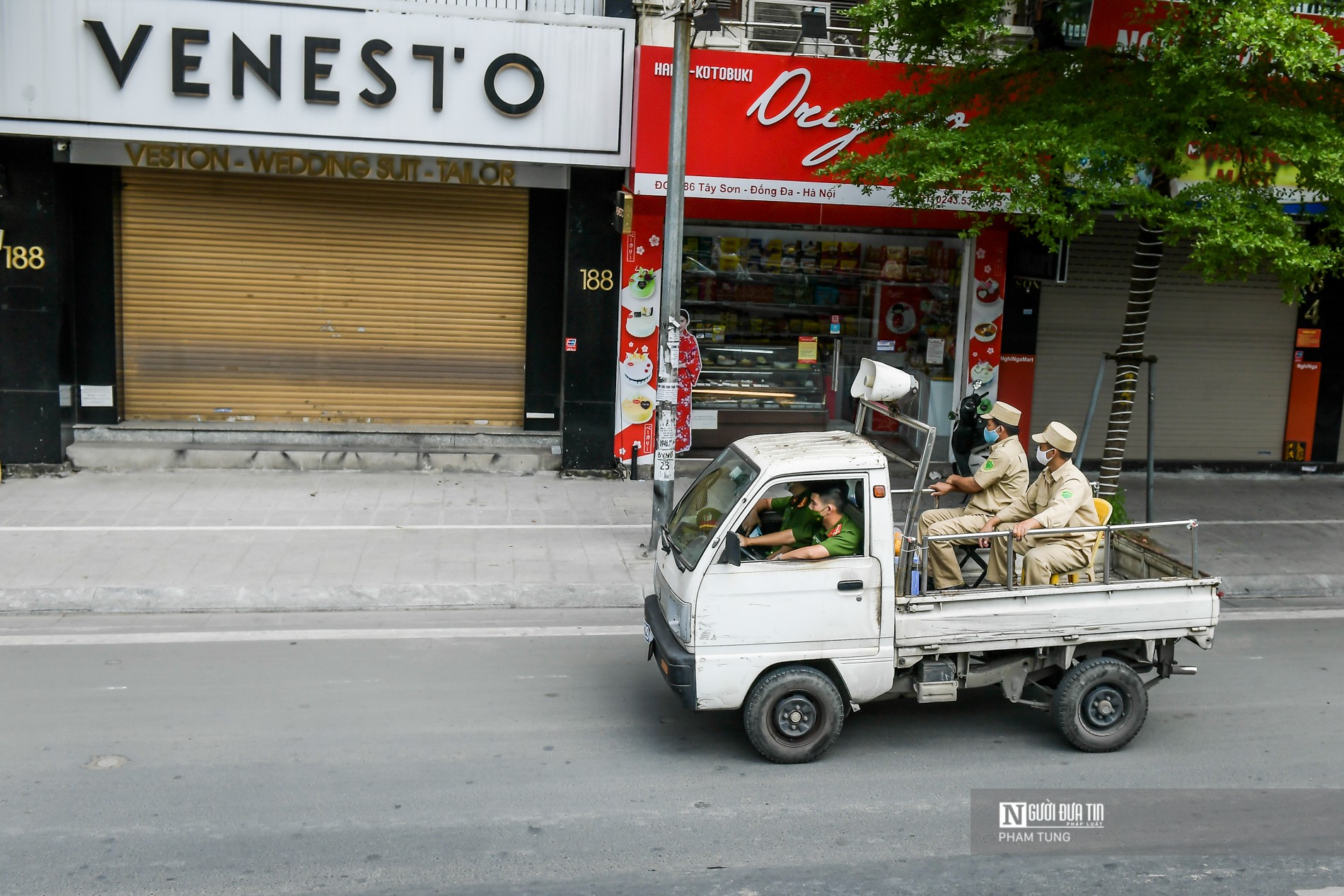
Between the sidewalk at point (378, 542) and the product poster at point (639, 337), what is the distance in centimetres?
60

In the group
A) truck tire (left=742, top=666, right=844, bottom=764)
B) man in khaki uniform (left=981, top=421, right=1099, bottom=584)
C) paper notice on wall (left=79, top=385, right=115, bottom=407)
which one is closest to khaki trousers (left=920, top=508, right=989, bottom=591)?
man in khaki uniform (left=981, top=421, right=1099, bottom=584)

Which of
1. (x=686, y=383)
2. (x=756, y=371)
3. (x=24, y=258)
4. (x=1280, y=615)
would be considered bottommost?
(x=1280, y=615)

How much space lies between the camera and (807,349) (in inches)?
607

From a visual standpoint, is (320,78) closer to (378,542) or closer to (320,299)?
(320,299)

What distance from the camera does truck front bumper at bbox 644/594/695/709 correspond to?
697 centimetres

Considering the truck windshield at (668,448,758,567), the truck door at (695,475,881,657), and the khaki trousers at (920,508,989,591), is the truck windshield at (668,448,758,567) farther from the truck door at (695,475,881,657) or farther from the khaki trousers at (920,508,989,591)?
the khaki trousers at (920,508,989,591)

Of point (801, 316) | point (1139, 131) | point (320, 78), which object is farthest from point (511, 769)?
point (801, 316)

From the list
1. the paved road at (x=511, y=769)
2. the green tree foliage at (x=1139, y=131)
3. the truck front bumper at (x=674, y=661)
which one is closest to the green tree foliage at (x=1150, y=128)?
the green tree foliage at (x=1139, y=131)

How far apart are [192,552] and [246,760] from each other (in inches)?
175

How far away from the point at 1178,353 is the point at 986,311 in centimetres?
294

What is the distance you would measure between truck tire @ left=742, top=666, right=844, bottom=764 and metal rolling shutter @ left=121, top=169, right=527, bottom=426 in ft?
28.1

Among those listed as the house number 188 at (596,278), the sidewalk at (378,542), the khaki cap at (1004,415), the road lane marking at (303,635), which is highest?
the house number 188 at (596,278)

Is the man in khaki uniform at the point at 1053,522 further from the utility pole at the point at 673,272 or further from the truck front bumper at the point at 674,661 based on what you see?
the utility pole at the point at 673,272

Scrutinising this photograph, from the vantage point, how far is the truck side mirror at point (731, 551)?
6.97m
